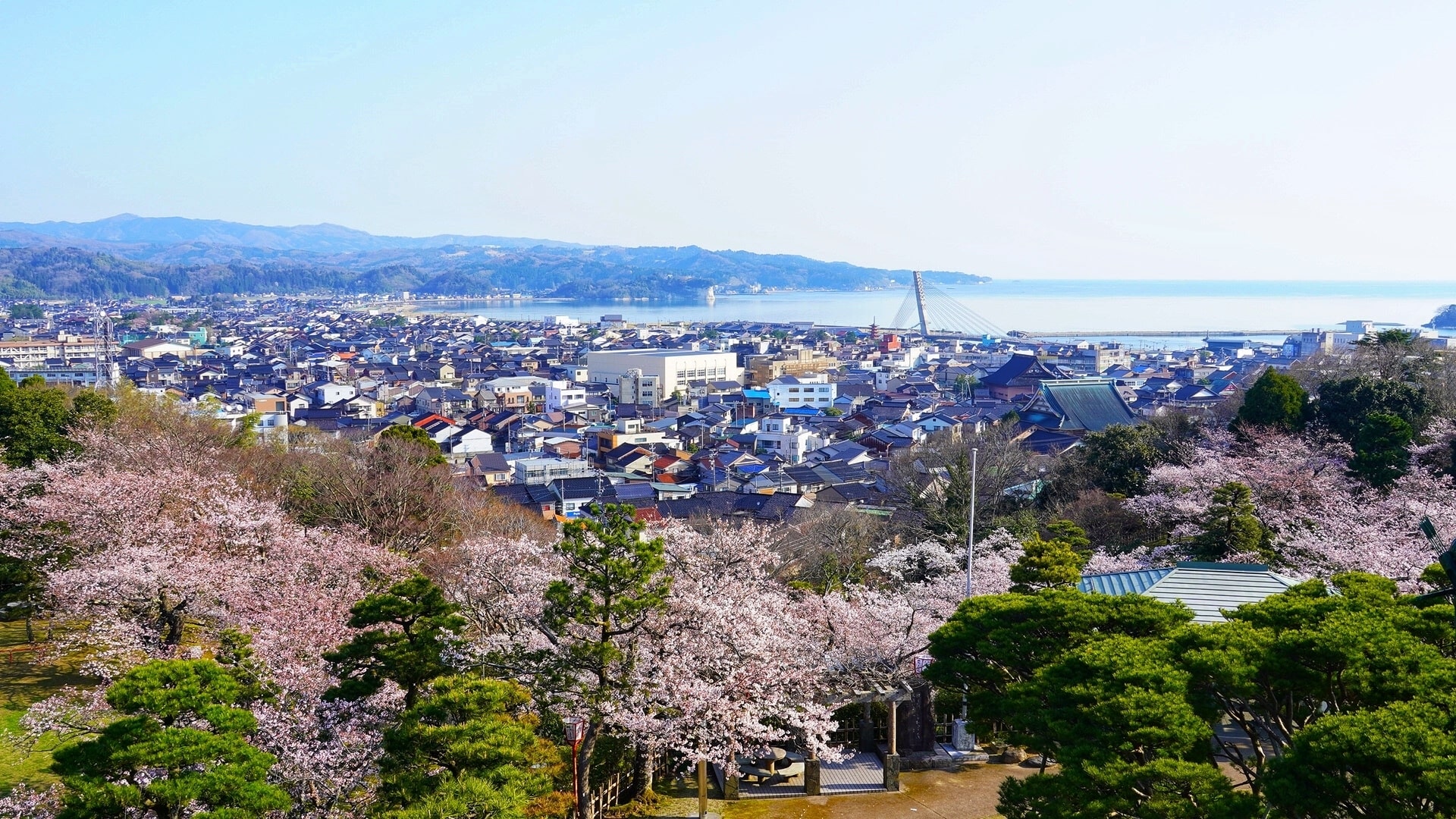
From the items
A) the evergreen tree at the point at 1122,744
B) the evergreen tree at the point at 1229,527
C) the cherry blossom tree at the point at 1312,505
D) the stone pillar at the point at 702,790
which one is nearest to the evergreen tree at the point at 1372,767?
the evergreen tree at the point at 1122,744

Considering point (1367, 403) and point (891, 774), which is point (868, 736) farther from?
point (1367, 403)

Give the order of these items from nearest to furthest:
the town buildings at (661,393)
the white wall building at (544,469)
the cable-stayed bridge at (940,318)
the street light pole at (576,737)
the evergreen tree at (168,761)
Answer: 1. the evergreen tree at (168,761)
2. the street light pole at (576,737)
3. the town buildings at (661,393)
4. the white wall building at (544,469)
5. the cable-stayed bridge at (940,318)

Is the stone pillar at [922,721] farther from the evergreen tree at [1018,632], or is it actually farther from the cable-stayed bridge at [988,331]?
the cable-stayed bridge at [988,331]

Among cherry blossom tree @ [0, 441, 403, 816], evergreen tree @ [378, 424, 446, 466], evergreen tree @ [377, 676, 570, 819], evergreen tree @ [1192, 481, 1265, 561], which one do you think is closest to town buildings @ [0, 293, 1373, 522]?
cherry blossom tree @ [0, 441, 403, 816]

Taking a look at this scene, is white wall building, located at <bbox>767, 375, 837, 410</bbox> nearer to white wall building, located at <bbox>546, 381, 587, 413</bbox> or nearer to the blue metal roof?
white wall building, located at <bbox>546, 381, 587, 413</bbox>

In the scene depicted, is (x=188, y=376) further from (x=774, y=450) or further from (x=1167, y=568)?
(x=1167, y=568)

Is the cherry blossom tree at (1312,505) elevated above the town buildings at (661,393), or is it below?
above

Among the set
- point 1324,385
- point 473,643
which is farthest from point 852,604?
point 1324,385
